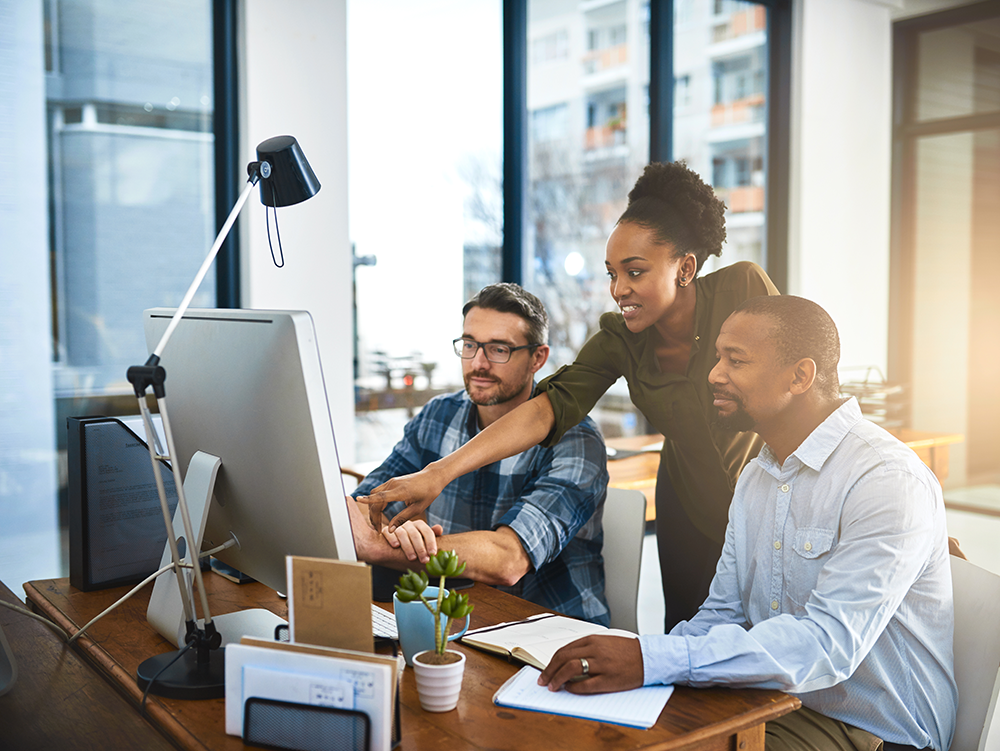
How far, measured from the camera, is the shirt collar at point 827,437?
58.9 inches

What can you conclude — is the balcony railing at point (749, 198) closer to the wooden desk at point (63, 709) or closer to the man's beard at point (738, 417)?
the man's beard at point (738, 417)

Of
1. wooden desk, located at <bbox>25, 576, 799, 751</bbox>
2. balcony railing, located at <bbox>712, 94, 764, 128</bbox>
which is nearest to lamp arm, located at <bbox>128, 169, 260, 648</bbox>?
wooden desk, located at <bbox>25, 576, 799, 751</bbox>

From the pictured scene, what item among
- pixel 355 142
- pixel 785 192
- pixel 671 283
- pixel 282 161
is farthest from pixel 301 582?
pixel 785 192

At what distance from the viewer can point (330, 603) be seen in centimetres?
100

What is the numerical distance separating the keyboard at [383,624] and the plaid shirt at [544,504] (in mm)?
368

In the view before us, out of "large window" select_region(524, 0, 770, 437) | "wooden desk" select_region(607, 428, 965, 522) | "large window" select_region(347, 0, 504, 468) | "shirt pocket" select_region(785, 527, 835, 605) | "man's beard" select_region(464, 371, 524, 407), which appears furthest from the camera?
"large window" select_region(524, 0, 770, 437)

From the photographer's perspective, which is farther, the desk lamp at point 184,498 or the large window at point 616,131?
the large window at point 616,131

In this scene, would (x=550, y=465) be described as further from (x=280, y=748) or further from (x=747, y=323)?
(x=280, y=748)

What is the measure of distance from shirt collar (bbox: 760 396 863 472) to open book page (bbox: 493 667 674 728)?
55 centimetres

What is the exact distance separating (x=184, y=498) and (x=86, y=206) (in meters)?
2.08

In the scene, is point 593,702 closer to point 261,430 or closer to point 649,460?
point 261,430

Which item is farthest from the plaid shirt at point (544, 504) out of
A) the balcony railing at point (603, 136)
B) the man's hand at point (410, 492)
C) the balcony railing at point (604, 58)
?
the balcony railing at point (604, 58)

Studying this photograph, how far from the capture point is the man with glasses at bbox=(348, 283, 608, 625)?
5.57 feet

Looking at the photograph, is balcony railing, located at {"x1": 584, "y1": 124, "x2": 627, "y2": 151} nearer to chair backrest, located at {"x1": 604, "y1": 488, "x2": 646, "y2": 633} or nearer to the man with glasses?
the man with glasses
